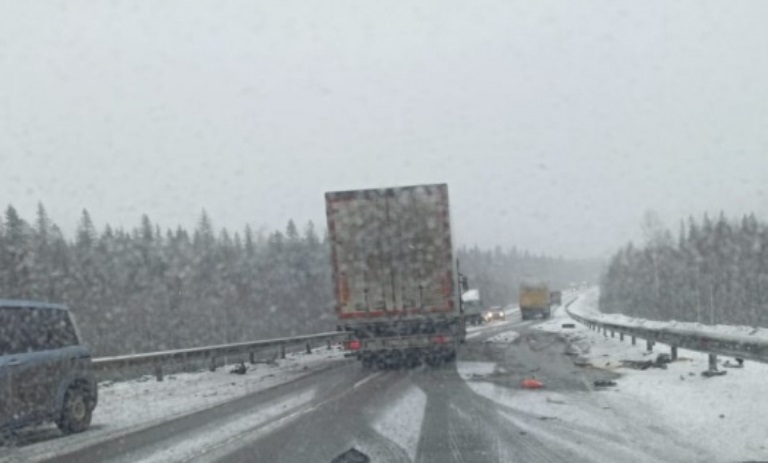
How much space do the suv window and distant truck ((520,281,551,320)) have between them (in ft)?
220

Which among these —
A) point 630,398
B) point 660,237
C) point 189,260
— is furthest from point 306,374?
point 660,237

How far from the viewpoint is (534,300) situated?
251 ft

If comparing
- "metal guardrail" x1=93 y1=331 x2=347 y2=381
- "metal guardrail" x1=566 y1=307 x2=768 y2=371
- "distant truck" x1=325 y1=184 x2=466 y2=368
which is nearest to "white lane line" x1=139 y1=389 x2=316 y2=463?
"metal guardrail" x1=93 y1=331 x2=347 y2=381

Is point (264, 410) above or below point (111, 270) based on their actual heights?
below

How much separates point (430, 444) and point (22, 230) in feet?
196

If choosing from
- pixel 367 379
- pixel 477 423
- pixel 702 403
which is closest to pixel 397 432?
pixel 477 423

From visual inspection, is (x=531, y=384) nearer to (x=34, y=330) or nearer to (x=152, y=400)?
(x=152, y=400)

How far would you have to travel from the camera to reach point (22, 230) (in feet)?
201

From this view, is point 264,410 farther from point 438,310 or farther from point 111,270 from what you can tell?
point 111,270

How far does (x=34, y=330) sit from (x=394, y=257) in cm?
1053

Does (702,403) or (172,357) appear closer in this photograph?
(702,403)

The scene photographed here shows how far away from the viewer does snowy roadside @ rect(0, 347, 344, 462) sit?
10.4 metres

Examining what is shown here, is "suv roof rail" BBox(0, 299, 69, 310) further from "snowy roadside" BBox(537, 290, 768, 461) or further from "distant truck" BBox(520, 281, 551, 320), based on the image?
"distant truck" BBox(520, 281, 551, 320)

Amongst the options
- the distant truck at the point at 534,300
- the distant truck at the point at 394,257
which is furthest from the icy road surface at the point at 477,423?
the distant truck at the point at 534,300
